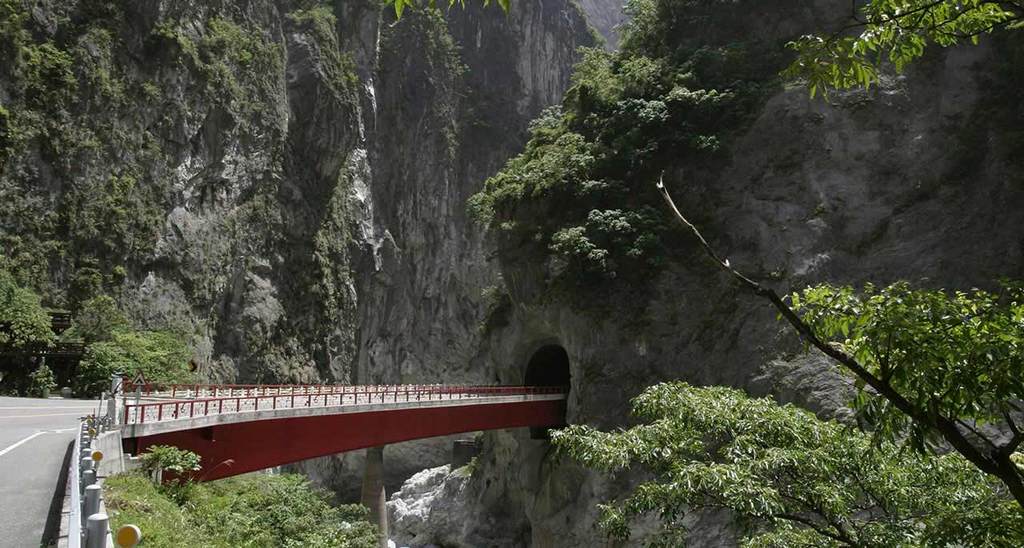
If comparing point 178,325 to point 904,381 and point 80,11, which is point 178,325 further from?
point 904,381

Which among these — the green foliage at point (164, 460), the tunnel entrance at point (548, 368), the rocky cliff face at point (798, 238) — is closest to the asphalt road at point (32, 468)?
the green foliage at point (164, 460)

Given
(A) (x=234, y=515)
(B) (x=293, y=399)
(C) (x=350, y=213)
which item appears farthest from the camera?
(C) (x=350, y=213)

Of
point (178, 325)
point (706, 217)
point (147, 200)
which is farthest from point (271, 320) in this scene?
point (706, 217)

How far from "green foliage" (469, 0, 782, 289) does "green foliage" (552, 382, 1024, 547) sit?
66.2ft

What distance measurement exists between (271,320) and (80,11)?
65.4ft

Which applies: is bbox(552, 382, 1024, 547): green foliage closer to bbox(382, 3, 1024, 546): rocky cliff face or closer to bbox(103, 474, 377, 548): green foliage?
bbox(103, 474, 377, 548): green foliage

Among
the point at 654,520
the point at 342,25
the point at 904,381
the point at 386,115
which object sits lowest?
the point at 654,520

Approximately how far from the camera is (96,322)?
28.8 metres

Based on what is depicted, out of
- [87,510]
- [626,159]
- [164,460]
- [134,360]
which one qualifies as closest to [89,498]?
[87,510]

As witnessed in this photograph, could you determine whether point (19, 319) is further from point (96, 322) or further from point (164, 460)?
point (164, 460)

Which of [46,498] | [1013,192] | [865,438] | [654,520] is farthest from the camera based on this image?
[1013,192]

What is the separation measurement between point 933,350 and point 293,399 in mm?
18512

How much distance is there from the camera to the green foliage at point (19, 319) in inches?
998

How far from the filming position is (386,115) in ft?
212
